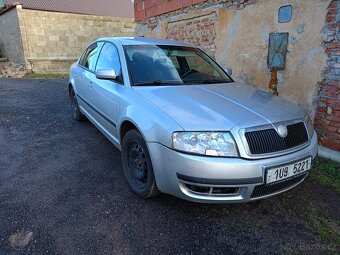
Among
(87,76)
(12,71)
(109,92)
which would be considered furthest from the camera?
(12,71)

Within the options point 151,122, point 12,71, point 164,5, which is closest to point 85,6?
point 12,71

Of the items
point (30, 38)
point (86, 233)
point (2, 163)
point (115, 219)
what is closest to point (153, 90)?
point (115, 219)

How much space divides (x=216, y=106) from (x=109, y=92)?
4.50 ft

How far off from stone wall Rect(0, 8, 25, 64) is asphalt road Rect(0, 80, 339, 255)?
436 inches

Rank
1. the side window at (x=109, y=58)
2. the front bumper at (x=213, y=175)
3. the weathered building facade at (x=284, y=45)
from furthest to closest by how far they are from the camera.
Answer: the weathered building facade at (x=284, y=45), the side window at (x=109, y=58), the front bumper at (x=213, y=175)

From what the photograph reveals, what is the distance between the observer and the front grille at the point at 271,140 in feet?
6.77

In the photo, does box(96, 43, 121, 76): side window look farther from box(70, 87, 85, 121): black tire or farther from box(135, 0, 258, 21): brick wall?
box(135, 0, 258, 21): brick wall

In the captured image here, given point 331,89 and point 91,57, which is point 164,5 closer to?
point 91,57

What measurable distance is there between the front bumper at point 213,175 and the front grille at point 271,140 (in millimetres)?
74

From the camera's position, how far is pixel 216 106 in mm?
2355

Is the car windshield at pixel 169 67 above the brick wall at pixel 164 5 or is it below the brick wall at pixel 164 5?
below

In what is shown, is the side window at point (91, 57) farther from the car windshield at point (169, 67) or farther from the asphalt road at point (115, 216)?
the asphalt road at point (115, 216)

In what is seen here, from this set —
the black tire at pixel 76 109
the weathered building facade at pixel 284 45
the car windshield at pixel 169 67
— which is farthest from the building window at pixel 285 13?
the black tire at pixel 76 109

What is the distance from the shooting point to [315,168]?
132 inches
